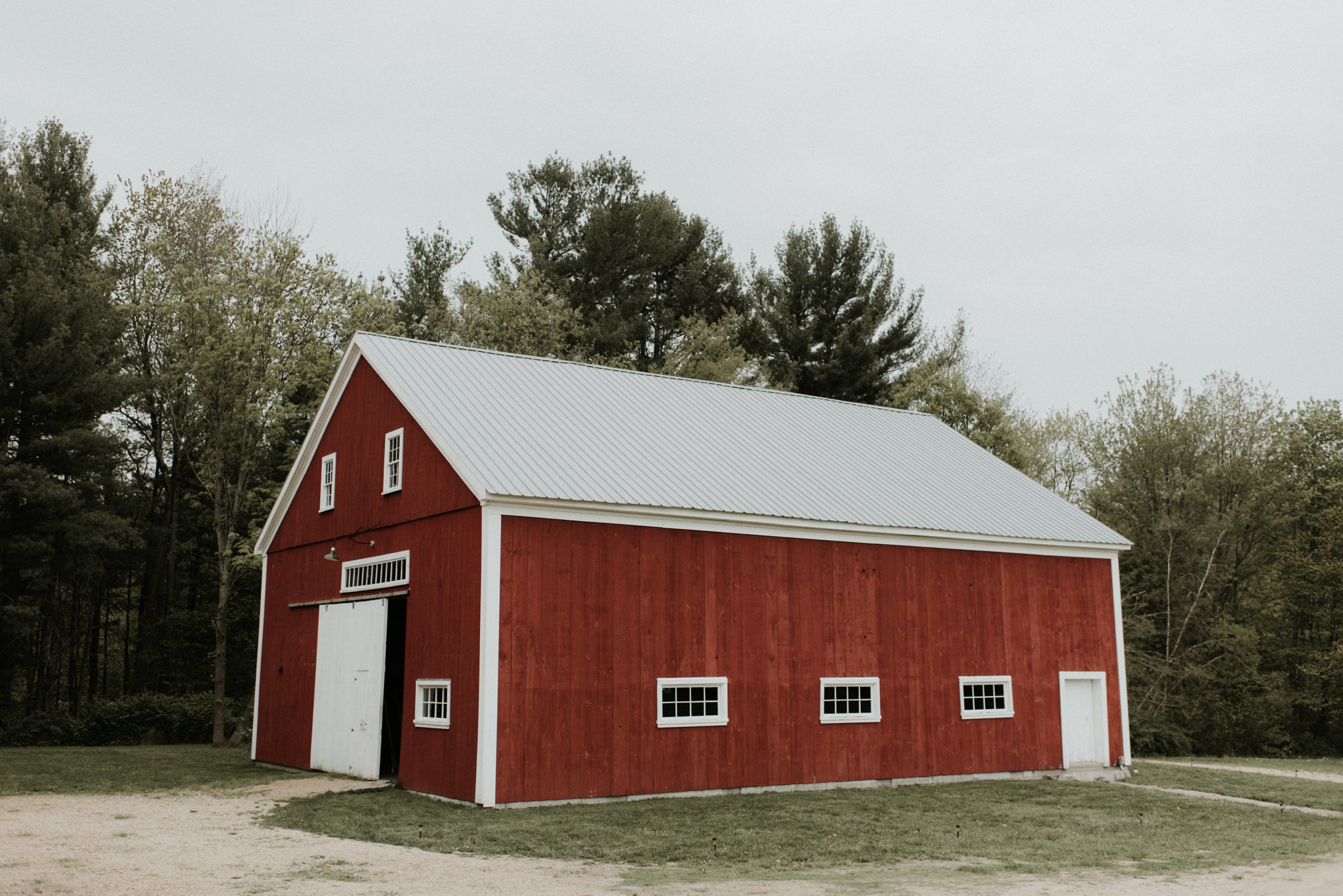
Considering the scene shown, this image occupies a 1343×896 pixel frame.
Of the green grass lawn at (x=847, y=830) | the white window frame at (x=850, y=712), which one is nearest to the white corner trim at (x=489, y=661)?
the green grass lawn at (x=847, y=830)

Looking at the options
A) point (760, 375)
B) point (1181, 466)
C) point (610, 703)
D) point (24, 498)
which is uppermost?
point (760, 375)

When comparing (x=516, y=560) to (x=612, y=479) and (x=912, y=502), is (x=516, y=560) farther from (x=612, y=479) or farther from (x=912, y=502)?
(x=912, y=502)

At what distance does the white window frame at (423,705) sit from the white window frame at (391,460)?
338 cm

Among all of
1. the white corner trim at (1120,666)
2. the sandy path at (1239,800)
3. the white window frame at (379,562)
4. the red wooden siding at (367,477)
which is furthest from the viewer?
the white corner trim at (1120,666)

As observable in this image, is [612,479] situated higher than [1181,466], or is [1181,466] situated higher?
[1181,466]

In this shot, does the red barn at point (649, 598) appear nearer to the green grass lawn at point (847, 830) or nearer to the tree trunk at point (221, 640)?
the green grass lawn at point (847, 830)

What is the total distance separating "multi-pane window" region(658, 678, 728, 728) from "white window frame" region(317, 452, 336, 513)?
7.99 m

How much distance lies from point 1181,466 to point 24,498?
3569 cm

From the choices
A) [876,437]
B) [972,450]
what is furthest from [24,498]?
[972,450]

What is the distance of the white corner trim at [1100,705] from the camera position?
71.8ft

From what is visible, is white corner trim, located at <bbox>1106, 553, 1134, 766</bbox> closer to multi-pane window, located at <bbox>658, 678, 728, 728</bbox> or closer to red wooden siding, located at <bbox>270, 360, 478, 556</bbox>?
multi-pane window, located at <bbox>658, 678, 728, 728</bbox>

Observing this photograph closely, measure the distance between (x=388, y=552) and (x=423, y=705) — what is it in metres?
2.95

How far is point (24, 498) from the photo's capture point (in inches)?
1143

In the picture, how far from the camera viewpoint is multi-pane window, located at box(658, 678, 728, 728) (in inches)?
682
